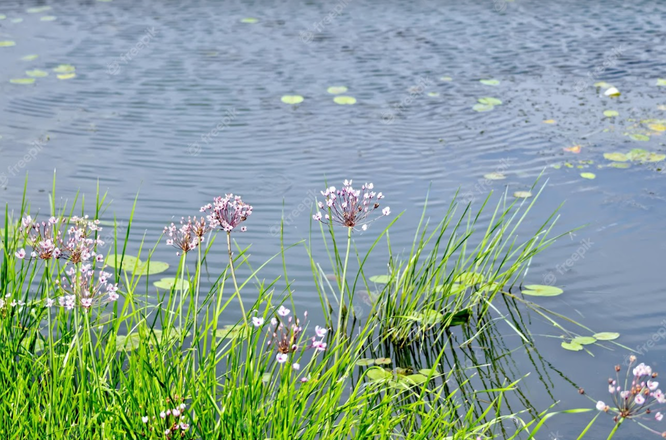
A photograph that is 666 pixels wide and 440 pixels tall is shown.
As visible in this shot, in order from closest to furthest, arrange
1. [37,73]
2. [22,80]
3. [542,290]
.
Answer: [542,290]
[22,80]
[37,73]

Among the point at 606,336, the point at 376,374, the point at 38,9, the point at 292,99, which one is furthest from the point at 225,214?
the point at 38,9

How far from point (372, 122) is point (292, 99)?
0.71m

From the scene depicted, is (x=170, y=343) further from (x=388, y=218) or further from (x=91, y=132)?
(x=91, y=132)

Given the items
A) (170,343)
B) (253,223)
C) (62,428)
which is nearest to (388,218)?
(253,223)

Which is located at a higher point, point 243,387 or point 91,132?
point 243,387

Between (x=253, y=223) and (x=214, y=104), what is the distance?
1979 mm

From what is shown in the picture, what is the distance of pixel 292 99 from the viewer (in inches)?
223

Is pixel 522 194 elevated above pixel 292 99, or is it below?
below

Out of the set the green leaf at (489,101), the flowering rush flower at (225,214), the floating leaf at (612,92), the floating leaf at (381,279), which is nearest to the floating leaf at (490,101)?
the green leaf at (489,101)

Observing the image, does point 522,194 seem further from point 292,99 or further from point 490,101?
point 292,99

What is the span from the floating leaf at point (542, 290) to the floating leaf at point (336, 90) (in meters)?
3.01

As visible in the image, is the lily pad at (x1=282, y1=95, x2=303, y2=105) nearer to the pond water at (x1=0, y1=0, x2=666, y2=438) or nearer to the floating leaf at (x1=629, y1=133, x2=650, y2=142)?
the pond water at (x1=0, y1=0, x2=666, y2=438)

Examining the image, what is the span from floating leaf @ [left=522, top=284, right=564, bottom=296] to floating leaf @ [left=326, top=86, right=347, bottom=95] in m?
3.01

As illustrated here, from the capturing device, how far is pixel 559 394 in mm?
2582
